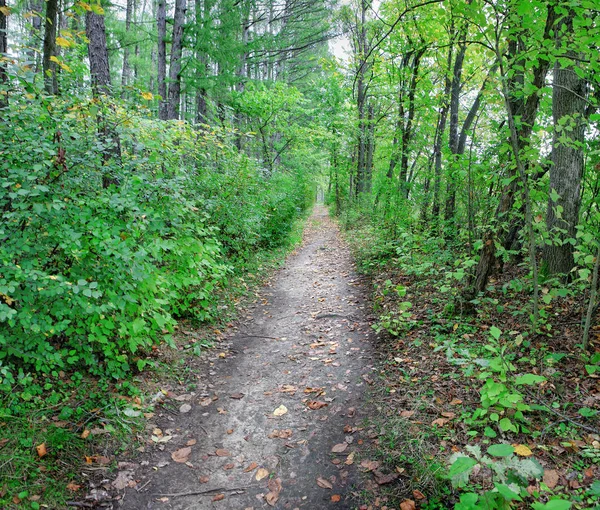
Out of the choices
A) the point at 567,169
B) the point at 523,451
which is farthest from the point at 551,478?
the point at 567,169

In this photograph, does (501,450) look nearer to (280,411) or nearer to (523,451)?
(523,451)

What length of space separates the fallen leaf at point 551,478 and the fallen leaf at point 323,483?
1543 mm

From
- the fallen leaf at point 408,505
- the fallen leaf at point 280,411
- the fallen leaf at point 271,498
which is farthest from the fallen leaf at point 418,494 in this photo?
the fallen leaf at point 280,411

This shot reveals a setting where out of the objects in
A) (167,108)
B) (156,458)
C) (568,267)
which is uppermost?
(167,108)

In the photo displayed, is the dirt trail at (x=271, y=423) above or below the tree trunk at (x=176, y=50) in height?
below

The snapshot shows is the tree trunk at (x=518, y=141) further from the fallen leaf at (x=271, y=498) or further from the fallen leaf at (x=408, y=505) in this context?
the fallen leaf at (x=271, y=498)

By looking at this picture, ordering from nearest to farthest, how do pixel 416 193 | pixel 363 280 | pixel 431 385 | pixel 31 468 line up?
pixel 31 468, pixel 431 385, pixel 363 280, pixel 416 193

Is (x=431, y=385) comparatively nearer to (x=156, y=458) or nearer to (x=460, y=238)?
(x=156, y=458)

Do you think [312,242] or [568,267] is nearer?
[568,267]

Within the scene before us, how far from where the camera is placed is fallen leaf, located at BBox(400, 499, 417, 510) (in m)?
2.53

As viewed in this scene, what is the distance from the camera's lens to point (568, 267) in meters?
4.58

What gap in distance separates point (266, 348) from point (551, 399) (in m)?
3.49

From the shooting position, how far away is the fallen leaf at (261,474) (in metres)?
3.00

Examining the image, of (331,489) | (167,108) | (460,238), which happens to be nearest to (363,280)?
(460,238)
